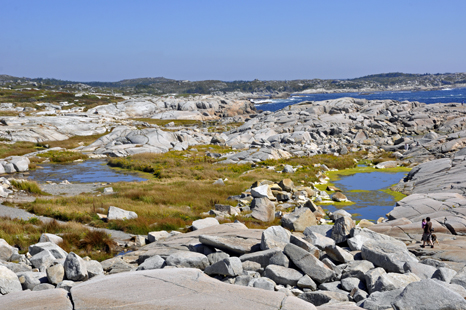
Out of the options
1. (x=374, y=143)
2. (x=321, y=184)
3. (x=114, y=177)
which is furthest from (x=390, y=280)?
(x=374, y=143)

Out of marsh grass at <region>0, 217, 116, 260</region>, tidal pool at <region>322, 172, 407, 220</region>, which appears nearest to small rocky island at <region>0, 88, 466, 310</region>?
marsh grass at <region>0, 217, 116, 260</region>

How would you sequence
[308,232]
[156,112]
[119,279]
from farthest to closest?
1. [156,112]
2. [308,232]
3. [119,279]

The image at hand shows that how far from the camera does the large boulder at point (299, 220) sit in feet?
63.1

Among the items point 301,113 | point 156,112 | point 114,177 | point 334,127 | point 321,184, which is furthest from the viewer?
point 156,112

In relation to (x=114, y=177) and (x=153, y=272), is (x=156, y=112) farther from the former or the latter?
(x=153, y=272)

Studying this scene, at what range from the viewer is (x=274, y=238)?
42.6 feet

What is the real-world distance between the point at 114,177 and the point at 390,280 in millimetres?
36578

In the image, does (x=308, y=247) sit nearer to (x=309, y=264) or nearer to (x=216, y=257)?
(x=309, y=264)

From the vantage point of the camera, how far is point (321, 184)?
34.7 metres

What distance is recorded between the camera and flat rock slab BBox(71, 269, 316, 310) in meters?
8.03

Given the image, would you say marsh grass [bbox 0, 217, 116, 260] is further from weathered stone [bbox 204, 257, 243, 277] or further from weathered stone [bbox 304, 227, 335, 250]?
weathered stone [bbox 304, 227, 335, 250]

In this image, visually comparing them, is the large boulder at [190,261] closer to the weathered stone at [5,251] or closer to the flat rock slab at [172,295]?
the flat rock slab at [172,295]

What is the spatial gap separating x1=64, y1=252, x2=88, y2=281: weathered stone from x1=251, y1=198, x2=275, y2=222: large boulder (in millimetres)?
12213

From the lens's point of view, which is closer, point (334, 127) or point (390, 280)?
point (390, 280)
